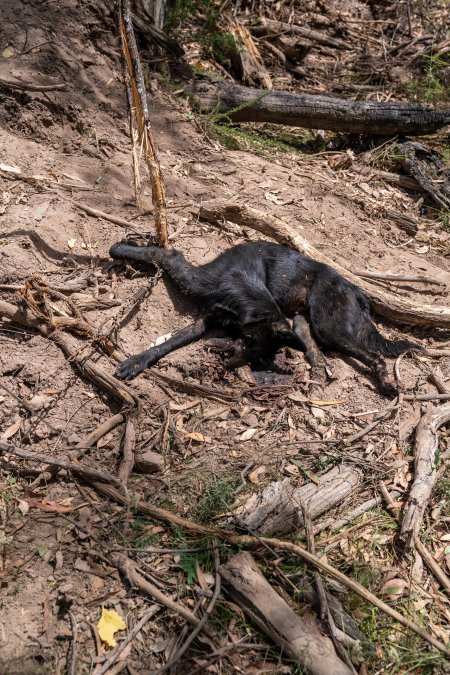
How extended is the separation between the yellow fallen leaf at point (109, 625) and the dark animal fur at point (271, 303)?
240cm

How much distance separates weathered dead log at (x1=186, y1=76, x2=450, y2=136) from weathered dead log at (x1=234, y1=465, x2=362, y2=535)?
605 cm

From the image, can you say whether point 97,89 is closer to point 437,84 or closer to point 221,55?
point 221,55

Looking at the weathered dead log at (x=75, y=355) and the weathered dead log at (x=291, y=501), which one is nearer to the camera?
the weathered dead log at (x=291, y=501)

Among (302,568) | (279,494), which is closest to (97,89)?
(279,494)

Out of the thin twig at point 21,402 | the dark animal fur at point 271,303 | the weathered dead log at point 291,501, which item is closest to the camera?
the weathered dead log at point 291,501

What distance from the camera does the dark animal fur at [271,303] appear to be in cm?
565

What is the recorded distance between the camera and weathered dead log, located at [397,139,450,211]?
27.6ft

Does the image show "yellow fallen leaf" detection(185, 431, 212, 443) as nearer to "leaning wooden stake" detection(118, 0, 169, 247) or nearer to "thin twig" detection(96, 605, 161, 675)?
"thin twig" detection(96, 605, 161, 675)

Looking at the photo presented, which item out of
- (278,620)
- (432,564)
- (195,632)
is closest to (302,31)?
(432,564)

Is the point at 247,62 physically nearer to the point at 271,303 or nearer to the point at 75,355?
the point at 271,303

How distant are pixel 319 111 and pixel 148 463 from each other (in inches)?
256

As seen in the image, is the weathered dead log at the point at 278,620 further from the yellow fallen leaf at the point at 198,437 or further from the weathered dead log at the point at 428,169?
the weathered dead log at the point at 428,169

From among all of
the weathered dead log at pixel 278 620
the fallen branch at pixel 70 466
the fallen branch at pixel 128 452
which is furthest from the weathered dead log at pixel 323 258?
the weathered dead log at pixel 278 620

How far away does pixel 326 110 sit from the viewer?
876cm
